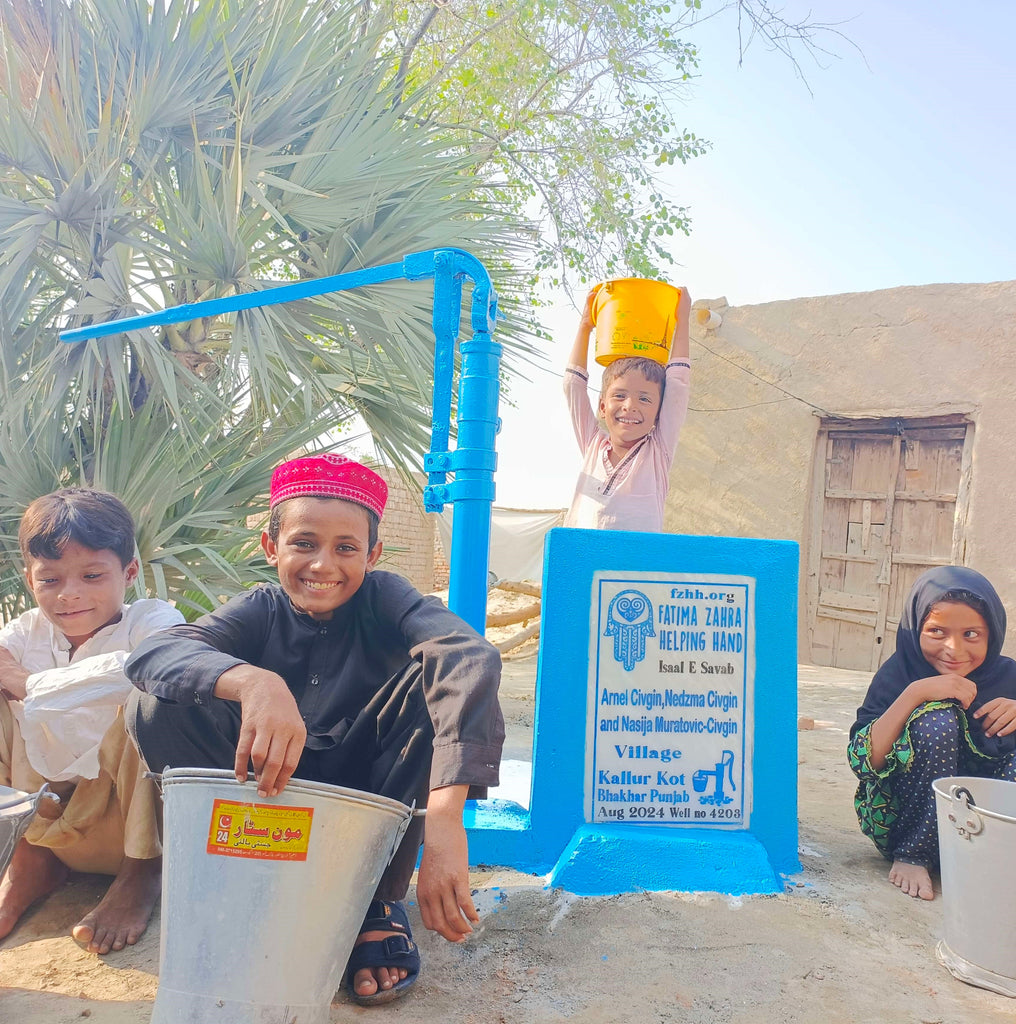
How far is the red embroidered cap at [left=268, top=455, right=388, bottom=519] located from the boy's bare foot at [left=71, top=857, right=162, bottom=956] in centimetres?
84

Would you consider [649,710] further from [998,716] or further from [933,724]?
[998,716]

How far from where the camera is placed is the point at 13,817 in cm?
129

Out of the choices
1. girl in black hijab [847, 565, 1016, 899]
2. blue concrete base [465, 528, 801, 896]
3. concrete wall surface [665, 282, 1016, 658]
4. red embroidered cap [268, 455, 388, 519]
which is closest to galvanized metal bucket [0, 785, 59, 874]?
red embroidered cap [268, 455, 388, 519]

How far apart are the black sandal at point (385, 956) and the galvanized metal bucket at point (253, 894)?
297 mm

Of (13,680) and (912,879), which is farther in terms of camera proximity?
(912,879)

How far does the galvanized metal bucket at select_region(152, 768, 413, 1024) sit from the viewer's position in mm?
1178

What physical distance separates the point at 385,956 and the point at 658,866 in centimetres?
68

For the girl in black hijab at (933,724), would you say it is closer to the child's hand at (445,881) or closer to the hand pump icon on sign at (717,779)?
the hand pump icon on sign at (717,779)

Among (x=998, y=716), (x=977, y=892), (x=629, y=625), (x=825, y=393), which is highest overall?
(x=825, y=393)

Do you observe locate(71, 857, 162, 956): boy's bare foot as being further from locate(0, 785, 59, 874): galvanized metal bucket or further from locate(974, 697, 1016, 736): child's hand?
locate(974, 697, 1016, 736): child's hand

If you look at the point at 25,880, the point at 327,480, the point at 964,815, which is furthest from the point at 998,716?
the point at 25,880

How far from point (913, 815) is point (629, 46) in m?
8.45

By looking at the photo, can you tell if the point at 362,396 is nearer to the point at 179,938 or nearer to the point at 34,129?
the point at 34,129

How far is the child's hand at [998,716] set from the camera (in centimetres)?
205
